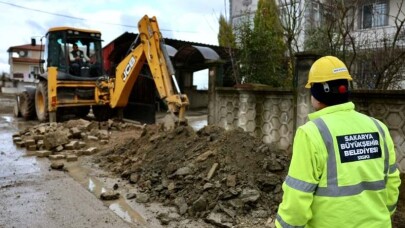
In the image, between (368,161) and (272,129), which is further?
(272,129)

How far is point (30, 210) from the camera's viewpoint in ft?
16.0

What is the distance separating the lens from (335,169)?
183cm

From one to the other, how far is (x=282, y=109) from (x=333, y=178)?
404cm

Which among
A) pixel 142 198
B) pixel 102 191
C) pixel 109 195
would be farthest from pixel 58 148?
pixel 142 198

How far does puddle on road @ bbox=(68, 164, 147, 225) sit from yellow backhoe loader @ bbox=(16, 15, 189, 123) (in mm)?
3560

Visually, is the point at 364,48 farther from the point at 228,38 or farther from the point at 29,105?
the point at 29,105

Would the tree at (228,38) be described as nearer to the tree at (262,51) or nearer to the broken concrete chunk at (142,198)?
the tree at (262,51)

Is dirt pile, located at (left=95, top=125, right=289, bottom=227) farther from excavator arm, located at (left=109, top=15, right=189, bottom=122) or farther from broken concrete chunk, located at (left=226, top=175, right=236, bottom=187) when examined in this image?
excavator arm, located at (left=109, top=15, right=189, bottom=122)

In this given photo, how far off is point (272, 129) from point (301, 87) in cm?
97

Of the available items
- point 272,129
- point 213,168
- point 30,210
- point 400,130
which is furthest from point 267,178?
point 30,210

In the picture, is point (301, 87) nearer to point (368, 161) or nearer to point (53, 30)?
point (368, 161)

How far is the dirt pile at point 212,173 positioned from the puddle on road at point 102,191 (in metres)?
0.40

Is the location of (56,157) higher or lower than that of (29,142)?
lower

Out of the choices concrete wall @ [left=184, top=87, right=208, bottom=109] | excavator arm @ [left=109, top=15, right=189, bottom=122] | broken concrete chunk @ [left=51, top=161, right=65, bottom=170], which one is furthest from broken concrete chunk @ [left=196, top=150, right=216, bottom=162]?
concrete wall @ [left=184, top=87, right=208, bottom=109]
